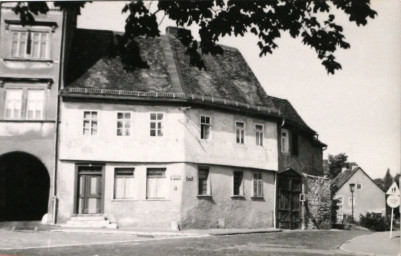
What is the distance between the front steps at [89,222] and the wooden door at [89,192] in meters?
0.31

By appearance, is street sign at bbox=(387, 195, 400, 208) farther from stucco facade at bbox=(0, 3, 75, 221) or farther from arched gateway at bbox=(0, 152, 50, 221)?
arched gateway at bbox=(0, 152, 50, 221)

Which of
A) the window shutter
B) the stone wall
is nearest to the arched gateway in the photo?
the window shutter

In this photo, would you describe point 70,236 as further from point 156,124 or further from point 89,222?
point 156,124

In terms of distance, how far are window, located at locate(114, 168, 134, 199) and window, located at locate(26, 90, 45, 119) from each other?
289 cm

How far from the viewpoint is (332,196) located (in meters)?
21.5

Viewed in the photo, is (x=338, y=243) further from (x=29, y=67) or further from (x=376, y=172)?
(x=29, y=67)

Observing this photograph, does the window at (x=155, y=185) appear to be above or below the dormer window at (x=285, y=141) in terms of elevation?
below

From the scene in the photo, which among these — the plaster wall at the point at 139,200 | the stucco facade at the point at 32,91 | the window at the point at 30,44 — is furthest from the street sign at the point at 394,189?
the window at the point at 30,44

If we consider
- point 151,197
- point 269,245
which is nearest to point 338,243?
point 269,245

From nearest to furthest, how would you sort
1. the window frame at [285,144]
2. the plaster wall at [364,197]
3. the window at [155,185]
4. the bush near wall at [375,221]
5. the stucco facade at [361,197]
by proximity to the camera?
the stucco facade at [361,197] → the plaster wall at [364,197] → the bush near wall at [375,221] → the window at [155,185] → the window frame at [285,144]

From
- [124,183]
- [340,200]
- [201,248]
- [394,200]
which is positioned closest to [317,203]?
[340,200]

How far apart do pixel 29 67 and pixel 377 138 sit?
11.7m

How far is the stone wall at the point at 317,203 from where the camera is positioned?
69.3ft

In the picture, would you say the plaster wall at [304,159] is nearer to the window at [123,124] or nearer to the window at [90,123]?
the window at [123,124]
